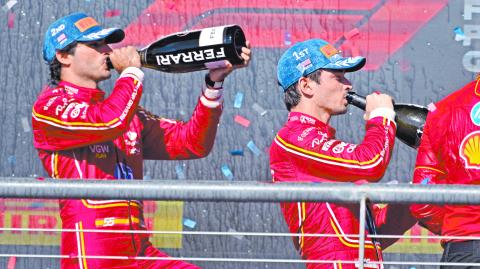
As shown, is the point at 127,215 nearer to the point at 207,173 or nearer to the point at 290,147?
the point at 290,147

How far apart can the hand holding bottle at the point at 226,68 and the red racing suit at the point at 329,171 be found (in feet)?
1.04

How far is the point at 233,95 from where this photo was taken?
482cm

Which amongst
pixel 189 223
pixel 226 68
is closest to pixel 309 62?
pixel 226 68

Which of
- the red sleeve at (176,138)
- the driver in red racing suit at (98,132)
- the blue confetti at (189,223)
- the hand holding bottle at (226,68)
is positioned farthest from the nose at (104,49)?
the blue confetti at (189,223)

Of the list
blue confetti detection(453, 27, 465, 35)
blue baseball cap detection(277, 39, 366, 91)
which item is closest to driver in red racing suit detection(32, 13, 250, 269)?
blue baseball cap detection(277, 39, 366, 91)

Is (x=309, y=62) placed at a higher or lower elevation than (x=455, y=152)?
higher

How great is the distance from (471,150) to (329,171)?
1.37 ft

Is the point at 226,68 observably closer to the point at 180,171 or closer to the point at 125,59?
the point at 125,59

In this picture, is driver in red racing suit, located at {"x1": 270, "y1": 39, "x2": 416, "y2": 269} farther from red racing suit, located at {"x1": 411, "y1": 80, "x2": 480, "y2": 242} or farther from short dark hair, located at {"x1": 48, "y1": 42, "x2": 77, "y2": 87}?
short dark hair, located at {"x1": 48, "y1": 42, "x2": 77, "y2": 87}

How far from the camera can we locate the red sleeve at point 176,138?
3.98 metres

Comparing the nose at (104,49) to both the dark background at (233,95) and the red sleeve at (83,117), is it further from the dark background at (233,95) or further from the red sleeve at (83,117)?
the dark background at (233,95)

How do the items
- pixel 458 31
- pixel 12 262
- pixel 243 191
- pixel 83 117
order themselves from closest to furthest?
pixel 243 191
pixel 83 117
pixel 458 31
pixel 12 262

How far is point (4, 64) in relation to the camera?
15.9ft

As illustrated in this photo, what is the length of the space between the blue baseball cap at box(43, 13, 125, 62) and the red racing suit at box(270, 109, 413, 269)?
743mm
